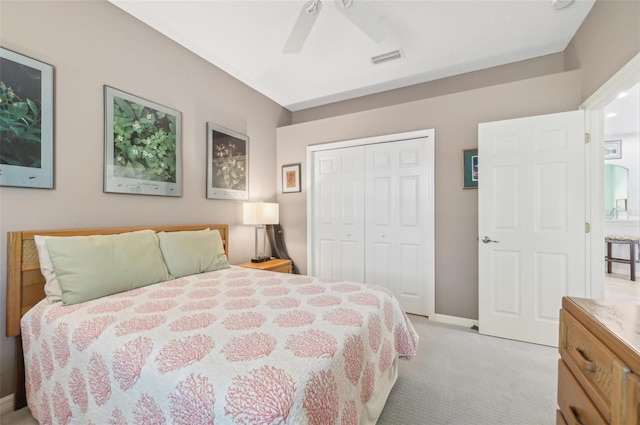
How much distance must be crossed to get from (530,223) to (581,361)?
75.0 inches

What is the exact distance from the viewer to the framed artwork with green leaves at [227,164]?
2.86 metres

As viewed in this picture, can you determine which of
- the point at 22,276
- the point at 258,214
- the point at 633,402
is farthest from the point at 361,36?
the point at 22,276

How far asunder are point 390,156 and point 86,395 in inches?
123

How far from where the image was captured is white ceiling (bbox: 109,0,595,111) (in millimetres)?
2131

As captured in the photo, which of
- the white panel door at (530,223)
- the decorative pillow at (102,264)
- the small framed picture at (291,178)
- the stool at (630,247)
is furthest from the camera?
the stool at (630,247)

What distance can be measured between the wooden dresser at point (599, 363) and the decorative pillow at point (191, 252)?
232cm

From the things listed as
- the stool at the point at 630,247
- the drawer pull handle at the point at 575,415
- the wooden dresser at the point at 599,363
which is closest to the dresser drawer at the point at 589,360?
the wooden dresser at the point at 599,363

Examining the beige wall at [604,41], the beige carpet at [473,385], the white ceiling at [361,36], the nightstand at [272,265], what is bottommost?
the beige carpet at [473,385]

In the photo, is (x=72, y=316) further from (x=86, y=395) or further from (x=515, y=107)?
(x=515, y=107)

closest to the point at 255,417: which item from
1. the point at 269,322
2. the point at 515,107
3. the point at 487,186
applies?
the point at 269,322

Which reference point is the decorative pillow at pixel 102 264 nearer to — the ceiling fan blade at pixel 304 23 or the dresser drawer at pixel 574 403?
the ceiling fan blade at pixel 304 23

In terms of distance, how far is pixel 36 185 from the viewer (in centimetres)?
168

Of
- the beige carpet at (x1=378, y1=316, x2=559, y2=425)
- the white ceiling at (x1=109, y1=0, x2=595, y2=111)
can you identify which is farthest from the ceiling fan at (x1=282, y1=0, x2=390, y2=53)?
the beige carpet at (x1=378, y1=316, x2=559, y2=425)

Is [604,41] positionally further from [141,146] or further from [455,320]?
[141,146]
